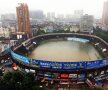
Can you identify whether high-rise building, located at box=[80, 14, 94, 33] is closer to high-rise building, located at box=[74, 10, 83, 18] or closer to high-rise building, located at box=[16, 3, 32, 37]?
high-rise building, located at box=[16, 3, 32, 37]

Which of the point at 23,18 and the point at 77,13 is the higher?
the point at 23,18

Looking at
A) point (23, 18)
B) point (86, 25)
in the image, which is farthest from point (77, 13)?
point (23, 18)

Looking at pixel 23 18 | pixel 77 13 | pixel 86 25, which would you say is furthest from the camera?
pixel 77 13

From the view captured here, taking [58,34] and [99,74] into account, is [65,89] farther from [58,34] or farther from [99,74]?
[58,34]

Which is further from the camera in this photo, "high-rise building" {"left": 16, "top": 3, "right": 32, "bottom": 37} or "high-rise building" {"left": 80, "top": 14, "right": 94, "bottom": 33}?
"high-rise building" {"left": 80, "top": 14, "right": 94, "bottom": 33}

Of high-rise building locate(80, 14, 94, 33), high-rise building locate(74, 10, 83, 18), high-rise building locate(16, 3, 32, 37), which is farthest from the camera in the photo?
high-rise building locate(74, 10, 83, 18)

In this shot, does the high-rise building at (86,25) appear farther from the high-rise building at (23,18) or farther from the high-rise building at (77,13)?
the high-rise building at (77,13)

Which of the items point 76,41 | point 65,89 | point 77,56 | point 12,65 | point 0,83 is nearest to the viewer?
point 0,83

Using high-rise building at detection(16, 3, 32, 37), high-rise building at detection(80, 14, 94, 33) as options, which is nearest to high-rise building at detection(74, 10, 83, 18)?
high-rise building at detection(80, 14, 94, 33)

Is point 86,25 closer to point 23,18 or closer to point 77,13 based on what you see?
point 23,18

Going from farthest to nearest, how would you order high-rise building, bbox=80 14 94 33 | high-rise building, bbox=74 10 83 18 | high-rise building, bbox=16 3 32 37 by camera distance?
high-rise building, bbox=74 10 83 18
high-rise building, bbox=80 14 94 33
high-rise building, bbox=16 3 32 37

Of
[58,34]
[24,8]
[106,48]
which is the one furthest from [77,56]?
[24,8]
